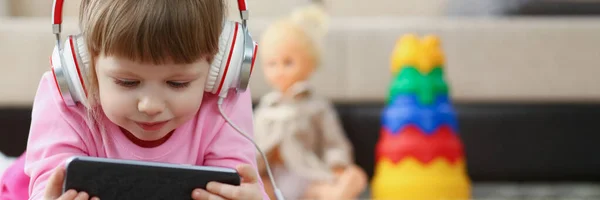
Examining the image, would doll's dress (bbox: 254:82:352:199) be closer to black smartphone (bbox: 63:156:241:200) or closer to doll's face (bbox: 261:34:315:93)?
doll's face (bbox: 261:34:315:93)

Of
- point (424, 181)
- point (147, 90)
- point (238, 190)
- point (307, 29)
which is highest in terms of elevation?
point (147, 90)

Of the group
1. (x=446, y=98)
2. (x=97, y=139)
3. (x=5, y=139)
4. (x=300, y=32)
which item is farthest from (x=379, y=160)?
(x=97, y=139)

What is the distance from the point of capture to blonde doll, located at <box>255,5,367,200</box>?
6.61ft

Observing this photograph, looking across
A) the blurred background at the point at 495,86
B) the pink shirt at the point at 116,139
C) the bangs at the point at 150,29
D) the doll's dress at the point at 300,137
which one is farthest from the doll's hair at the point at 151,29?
the blurred background at the point at 495,86

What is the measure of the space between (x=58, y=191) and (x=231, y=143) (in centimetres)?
20

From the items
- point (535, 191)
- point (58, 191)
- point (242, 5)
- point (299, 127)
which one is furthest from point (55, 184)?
point (535, 191)

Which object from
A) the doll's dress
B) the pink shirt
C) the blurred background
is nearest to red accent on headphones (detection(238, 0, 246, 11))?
the pink shirt

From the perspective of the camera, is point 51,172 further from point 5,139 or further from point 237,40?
point 5,139

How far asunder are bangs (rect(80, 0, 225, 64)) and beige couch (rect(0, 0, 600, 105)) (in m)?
1.52

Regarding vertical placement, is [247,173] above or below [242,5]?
below

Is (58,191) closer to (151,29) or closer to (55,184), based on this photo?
(55,184)

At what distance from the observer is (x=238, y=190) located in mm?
858

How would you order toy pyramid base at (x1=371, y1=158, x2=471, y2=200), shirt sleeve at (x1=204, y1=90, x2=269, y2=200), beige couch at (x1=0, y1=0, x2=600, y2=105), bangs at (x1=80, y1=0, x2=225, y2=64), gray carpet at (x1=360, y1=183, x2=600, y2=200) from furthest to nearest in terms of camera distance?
beige couch at (x1=0, y1=0, x2=600, y2=105)
gray carpet at (x1=360, y1=183, x2=600, y2=200)
toy pyramid base at (x1=371, y1=158, x2=471, y2=200)
shirt sleeve at (x1=204, y1=90, x2=269, y2=200)
bangs at (x1=80, y1=0, x2=225, y2=64)

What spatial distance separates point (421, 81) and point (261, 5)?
3.34 ft
